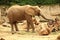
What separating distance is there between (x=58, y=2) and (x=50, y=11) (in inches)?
47.9

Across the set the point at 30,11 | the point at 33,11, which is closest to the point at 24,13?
the point at 30,11

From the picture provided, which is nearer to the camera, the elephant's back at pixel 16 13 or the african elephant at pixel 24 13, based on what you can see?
the african elephant at pixel 24 13

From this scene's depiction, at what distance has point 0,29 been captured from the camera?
737 inches

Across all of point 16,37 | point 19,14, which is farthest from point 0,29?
point 16,37

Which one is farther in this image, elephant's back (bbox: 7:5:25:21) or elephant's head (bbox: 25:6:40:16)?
elephant's back (bbox: 7:5:25:21)

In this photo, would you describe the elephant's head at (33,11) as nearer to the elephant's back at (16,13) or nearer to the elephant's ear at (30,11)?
the elephant's ear at (30,11)

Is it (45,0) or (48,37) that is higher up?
(45,0)

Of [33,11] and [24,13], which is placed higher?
[33,11]

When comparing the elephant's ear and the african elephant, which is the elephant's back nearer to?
the african elephant

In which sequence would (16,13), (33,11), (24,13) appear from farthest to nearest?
(16,13) < (24,13) < (33,11)

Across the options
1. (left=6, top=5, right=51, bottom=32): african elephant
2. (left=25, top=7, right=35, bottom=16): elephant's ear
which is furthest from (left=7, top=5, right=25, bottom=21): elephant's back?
(left=25, top=7, right=35, bottom=16): elephant's ear

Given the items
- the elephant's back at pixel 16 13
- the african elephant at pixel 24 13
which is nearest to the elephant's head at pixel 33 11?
the african elephant at pixel 24 13

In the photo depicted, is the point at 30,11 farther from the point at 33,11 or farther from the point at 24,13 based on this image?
the point at 24,13

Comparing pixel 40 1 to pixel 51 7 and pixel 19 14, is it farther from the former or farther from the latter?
pixel 19 14
